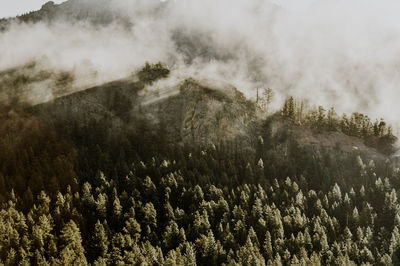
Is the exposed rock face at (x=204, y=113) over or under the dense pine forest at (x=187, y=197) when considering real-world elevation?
over

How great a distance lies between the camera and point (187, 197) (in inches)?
4680

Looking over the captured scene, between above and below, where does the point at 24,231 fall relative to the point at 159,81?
below

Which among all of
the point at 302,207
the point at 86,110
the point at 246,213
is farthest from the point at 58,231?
the point at 86,110

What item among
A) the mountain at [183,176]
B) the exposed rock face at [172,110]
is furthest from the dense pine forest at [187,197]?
the exposed rock face at [172,110]

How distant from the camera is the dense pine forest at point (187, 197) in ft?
316

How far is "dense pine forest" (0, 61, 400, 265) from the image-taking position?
96.2 meters

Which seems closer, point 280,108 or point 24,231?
point 24,231

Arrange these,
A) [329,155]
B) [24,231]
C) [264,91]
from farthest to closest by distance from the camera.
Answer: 1. [264,91]
2. [329,155]
3. [24,231]

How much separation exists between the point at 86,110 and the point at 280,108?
87.5 m

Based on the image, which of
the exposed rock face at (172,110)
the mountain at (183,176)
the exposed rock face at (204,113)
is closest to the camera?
the mountain at (183,176)

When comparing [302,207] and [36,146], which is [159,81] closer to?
[36,146]

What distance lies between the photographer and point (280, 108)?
180m

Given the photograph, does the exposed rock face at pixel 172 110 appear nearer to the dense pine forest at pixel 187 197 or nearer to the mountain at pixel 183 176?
the mountain at pixel 183 176

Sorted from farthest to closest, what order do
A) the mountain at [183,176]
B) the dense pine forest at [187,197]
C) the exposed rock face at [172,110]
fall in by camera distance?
the exposed rock face at [172,110] < the mountain at [183,176] < the dense pine forest at [187,197]
